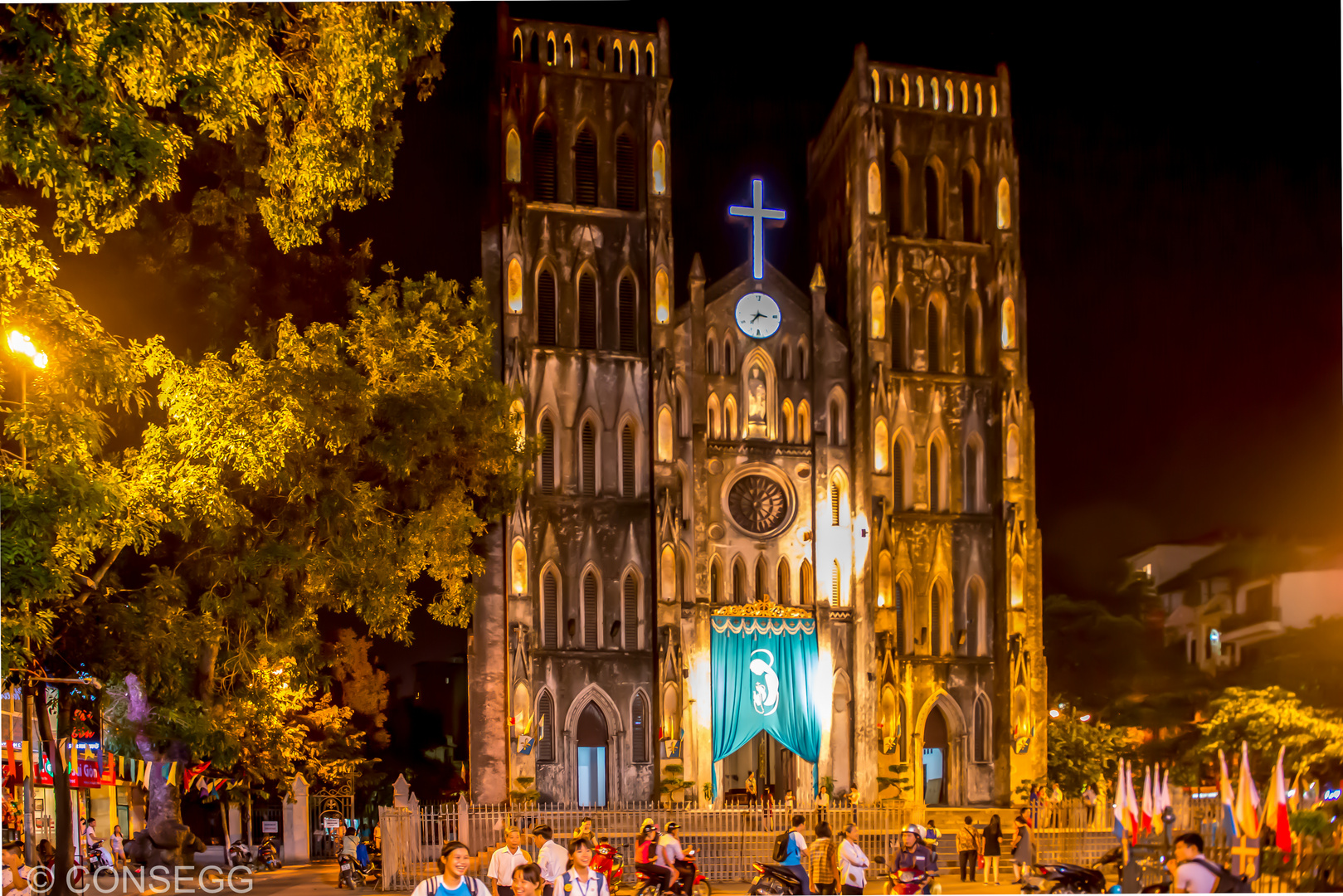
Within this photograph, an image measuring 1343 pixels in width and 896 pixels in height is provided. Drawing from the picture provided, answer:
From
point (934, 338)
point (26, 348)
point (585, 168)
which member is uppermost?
point (585, 168)

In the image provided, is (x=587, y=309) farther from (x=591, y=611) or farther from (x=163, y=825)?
(x=163, y=825)

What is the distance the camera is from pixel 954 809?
35.5 meters

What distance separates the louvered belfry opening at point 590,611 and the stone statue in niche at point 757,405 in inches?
218

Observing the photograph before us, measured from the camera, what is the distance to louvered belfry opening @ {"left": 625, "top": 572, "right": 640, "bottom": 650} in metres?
36.2

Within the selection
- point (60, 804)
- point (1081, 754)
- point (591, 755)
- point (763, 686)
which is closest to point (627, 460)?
point (763, 686)

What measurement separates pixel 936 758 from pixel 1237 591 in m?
16.7

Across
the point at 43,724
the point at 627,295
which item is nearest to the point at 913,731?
the point at 627,295

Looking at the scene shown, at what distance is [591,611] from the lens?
3631 cm

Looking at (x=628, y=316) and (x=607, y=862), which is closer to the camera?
(x=607, y=862)

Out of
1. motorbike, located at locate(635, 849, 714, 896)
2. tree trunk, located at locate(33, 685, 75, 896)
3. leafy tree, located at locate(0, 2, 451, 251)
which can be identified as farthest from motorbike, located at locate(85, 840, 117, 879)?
leafy tree, located at locate(0, 2, 451, 251)

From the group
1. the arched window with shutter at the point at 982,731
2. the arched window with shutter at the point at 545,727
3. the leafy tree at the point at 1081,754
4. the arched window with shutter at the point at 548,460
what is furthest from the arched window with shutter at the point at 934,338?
the arched window with shutter at the point at 545,727

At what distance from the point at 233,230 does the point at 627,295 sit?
1895 centimetres

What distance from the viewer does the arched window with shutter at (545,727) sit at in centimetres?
3522

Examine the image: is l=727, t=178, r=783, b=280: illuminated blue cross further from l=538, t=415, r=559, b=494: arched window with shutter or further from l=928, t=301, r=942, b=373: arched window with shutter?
l=538, t=415, r=559, b=494: arched window with shutter
